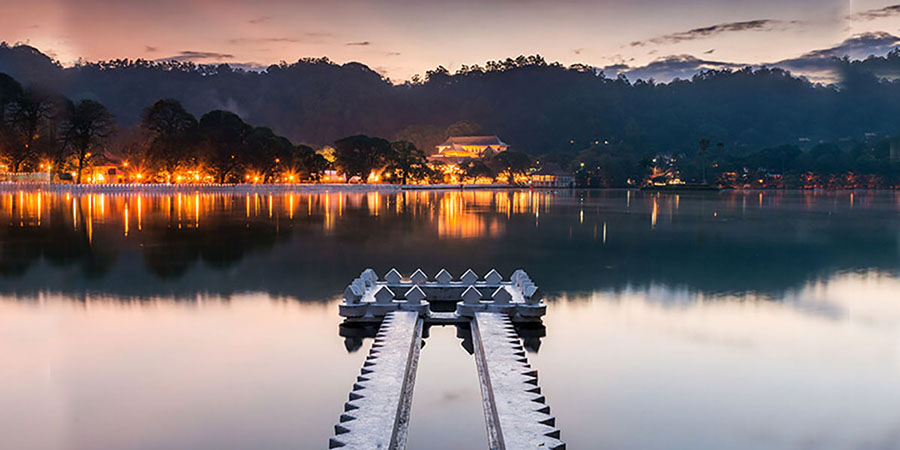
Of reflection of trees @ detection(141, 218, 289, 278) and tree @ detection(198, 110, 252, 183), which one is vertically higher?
tree @ detection(198, 110, 252, 183)

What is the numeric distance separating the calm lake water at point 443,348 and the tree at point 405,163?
8797 cm

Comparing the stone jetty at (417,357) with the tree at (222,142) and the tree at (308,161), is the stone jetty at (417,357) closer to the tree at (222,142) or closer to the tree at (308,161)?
the tree at (222,142)

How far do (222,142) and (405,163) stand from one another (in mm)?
33896

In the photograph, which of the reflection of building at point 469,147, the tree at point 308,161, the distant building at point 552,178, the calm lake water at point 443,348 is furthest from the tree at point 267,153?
the calm lake water at point 443,348

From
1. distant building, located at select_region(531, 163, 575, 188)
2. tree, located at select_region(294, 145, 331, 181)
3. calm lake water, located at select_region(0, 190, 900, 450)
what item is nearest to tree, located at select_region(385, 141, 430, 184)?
tree, located at select_region(294, 145, 331, 181)

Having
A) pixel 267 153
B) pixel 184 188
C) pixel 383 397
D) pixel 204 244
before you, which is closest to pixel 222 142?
pixel 267 153

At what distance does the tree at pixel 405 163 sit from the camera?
11219cm

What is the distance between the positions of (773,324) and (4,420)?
40.3 ft

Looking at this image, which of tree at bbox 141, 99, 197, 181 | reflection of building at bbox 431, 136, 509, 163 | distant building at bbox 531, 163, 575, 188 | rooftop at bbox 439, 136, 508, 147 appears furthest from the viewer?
rooftop at bbox 439, 136, 508, 147

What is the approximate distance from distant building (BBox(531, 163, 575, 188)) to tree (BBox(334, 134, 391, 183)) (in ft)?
147

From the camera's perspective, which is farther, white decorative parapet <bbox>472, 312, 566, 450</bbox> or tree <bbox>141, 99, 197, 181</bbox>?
tree <bbox>141, 99, 197, 181</bbox>

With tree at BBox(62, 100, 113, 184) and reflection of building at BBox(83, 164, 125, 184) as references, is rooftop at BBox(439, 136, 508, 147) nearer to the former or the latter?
reflection of building at BBox(83, 164, 125, 184)

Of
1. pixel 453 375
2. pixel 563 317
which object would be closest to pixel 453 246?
pixel 563 317

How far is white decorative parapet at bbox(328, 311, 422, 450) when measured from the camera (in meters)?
6.45
